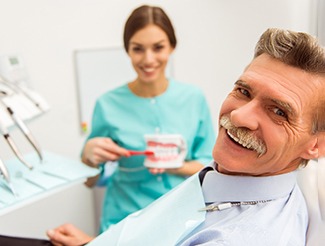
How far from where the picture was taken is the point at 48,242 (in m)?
1.08

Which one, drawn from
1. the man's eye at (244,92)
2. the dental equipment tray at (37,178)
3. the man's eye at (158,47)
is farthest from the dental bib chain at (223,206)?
the man's eye at (158,47)

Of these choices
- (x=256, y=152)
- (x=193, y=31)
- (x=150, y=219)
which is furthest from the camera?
(x=193, y=31)

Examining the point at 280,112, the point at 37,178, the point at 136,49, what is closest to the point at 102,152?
the point at 37,178

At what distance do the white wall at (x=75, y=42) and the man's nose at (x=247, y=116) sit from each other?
36 cm

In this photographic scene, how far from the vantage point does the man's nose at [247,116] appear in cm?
73

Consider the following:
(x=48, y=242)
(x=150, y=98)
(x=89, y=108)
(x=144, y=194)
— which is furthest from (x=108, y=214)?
(x=89, y=108)

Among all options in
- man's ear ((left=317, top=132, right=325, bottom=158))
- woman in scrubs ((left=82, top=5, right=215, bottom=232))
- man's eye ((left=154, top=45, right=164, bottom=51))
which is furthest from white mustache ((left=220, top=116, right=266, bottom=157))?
man's eye ((left=154, top=45, right=164, bottom=51))

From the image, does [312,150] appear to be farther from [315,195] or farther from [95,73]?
[95,73]

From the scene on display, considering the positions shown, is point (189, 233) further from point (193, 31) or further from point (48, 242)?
point (193, 31)

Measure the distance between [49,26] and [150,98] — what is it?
1.84 feet

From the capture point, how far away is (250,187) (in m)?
0.80

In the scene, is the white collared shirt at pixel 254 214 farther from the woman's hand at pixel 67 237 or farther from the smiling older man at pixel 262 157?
the woman's hand at pixel 67 237

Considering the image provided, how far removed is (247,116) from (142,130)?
0.61 meters

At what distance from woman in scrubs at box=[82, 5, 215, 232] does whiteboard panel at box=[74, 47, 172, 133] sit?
0.43 meters
